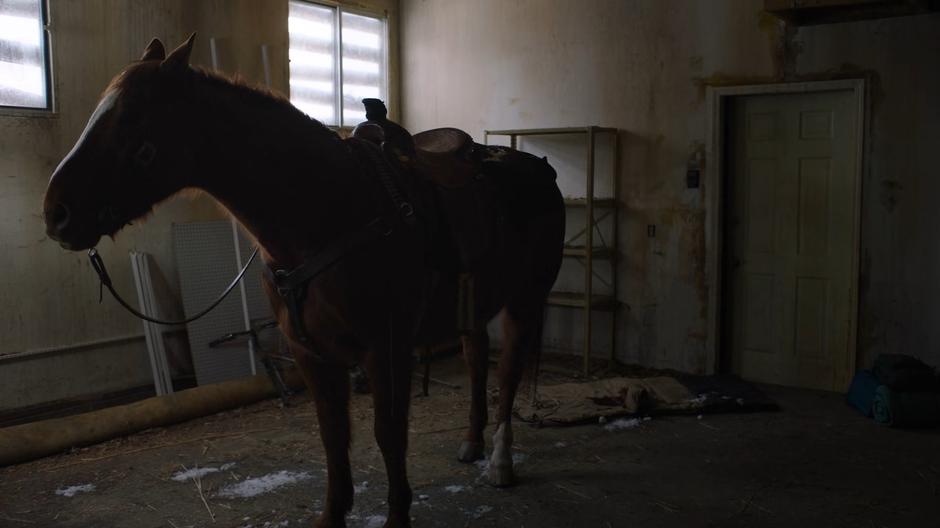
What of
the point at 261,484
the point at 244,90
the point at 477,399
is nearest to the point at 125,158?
the point at 244,90

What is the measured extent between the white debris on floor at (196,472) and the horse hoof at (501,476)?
4.20ft

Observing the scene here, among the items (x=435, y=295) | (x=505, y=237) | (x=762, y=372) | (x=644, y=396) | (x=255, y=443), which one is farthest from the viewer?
(x=762, y=372)

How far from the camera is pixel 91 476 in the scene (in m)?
3.50

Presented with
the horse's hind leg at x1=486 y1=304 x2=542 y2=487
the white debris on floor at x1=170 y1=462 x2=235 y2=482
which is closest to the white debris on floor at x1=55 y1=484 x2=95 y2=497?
the white debris on floor at x1=170 y1=462 x2=235 y2=482

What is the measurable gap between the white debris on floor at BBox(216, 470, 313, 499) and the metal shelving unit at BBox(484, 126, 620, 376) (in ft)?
8.31

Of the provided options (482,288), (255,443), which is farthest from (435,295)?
(255,443)

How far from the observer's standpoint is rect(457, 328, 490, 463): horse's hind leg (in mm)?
3607

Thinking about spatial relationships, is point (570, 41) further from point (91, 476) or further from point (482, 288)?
point (91, 476)

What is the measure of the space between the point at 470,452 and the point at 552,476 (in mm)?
419

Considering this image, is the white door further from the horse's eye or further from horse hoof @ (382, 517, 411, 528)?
the horse's eye

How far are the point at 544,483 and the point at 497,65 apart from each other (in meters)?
3.82

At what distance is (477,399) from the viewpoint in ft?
11.9

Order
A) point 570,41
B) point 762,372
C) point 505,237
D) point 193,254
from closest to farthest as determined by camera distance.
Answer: point 505,237 < point 193,254 < point 762,372 < point 570,41

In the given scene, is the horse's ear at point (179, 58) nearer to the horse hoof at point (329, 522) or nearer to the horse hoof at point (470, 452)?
the horse hoof at point (329, 522)
